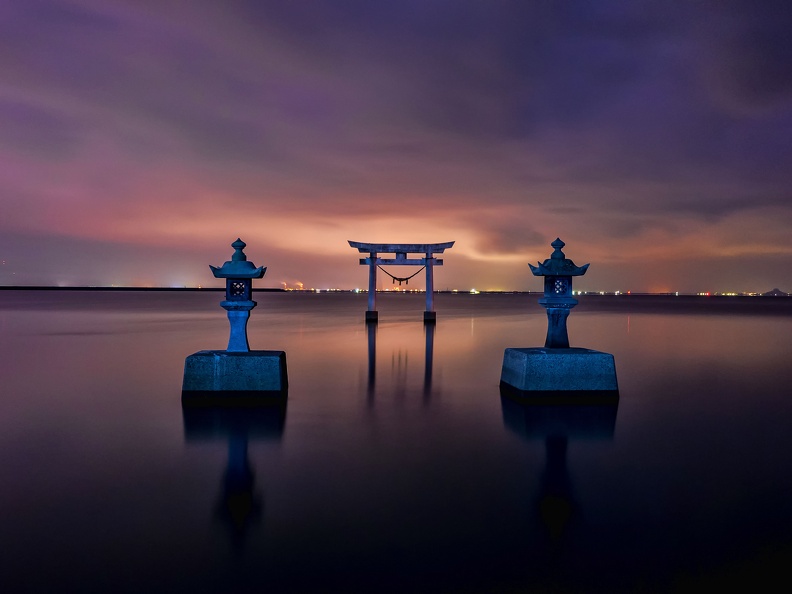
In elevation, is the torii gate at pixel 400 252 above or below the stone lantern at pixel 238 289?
above

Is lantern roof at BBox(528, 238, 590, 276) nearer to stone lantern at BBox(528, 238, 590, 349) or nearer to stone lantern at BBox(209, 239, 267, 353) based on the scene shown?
stone lantern at BBox(528, 238, 590, 349)

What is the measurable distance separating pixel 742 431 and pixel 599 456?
98.0 inches

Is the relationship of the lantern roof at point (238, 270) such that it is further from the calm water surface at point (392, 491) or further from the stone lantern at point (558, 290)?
the stone lantern at point (558, 290)

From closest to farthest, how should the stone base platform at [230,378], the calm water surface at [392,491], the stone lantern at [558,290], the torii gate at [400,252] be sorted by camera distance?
the calm water surface at [392,491] → the stone base platform at [230,378] → the stone lantern at [558,290] → the torii gate at [400,252]

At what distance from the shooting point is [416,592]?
2510 mm

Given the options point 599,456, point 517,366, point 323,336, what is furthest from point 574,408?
point 323,336

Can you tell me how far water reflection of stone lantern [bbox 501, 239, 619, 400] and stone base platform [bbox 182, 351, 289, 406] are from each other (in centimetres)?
345

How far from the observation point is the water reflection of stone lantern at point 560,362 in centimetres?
664

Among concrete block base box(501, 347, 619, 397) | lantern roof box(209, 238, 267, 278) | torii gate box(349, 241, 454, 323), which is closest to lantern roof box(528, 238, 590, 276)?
concrete block base box(501, 347, 619, 397)

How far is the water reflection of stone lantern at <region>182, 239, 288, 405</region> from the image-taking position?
252 inches

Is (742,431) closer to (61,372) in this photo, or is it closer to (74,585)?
(74,585)

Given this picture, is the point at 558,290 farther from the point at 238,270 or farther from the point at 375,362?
the point at 375,362

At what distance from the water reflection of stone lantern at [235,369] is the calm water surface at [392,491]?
34 centimetres

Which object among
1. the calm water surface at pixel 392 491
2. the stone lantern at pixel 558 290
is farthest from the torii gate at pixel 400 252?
the stone lantern at pixel 558 290
